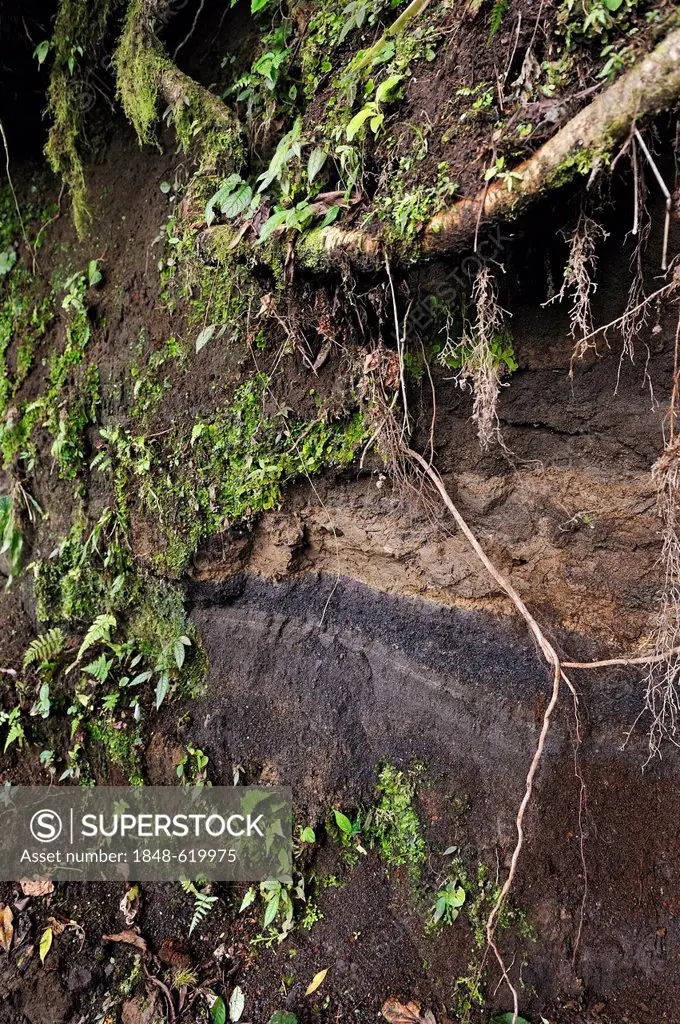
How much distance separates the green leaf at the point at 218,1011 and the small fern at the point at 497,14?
4627 mm

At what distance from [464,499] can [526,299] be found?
97 centimetres

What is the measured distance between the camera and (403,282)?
2896 millimetres

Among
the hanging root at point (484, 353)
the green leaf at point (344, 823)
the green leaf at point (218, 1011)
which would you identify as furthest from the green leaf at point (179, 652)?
the hanging root at point (484, 353)

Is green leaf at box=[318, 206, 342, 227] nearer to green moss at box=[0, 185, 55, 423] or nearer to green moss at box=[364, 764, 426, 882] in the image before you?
green moss at box=[0, 185, 55, 423]

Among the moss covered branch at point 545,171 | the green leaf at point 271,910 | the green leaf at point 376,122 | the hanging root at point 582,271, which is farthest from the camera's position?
the green leaf at point 271,910

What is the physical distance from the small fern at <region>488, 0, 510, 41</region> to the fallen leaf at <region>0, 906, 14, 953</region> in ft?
16.3

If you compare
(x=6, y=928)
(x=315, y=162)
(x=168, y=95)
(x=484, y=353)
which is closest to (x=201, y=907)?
(x=6, y=928)

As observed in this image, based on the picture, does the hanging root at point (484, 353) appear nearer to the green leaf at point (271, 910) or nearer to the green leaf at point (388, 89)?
the green leaf at point (388, 89)

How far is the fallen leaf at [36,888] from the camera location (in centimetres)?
389

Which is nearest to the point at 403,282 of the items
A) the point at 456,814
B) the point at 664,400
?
the point at 664,400

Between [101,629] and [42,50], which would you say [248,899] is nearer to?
[101,629]

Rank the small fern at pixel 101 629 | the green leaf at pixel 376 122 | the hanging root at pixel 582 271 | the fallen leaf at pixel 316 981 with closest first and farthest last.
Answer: the hanging root at pixel 582 271, the green leaf at pixel 376 122, the fallen leaf at pixel 316 981, the small fern at pixel 101 629

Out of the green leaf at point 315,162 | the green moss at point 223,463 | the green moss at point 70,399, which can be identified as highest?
the green leaf at point 315,162

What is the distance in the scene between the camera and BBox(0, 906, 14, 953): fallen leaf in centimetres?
373
